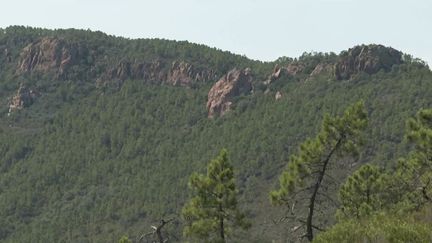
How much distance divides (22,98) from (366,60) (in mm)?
88625

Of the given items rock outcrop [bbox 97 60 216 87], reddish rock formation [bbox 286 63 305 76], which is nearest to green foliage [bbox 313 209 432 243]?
reddish rock formation [bbox 286 63 305 76]

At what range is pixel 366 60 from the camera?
15412 cm

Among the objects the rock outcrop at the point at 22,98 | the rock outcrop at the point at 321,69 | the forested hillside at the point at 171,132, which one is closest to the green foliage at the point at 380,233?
the forested hillside at the point at 171,132

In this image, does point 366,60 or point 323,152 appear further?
point 366,60

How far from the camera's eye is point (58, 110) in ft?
617

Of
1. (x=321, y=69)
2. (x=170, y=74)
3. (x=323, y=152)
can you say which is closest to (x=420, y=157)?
(x=323, y=152)

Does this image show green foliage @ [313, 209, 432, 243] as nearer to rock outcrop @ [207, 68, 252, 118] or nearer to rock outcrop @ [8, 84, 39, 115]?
rock outcrop @ [207, 68, 252, 118]

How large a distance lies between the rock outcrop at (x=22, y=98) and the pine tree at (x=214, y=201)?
533ft

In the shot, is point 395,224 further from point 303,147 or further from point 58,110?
point 58,110

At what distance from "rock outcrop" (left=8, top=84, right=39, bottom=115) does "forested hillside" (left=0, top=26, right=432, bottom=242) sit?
29 centimetres

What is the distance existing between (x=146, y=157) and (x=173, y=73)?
46.5 metres

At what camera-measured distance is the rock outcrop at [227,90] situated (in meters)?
166

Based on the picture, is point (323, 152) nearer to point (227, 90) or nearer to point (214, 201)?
point (214, 201)

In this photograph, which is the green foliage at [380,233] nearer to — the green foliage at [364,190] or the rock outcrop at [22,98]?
the green foliage at [364,190]
